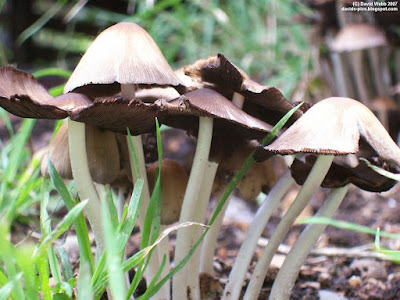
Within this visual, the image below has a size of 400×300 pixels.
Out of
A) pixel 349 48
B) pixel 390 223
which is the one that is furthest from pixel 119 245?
pixel 349 48

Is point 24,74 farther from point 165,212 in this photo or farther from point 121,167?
point 165,212

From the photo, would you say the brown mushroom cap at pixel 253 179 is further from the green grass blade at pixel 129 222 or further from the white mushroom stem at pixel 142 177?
the green grass blade at pixel 129 222

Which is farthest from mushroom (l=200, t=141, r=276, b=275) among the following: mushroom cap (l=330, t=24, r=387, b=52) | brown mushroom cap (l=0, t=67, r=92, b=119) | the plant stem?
mushroom cap (l=330, t=24, r=387, b=52)

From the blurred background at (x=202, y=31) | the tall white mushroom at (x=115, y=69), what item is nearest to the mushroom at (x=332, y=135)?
the tall white mushroom at (x=115, y=69)

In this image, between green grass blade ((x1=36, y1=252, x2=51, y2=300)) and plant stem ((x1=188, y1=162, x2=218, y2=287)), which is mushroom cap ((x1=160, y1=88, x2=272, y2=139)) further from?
green grass blade ((x1=36, y1=252, x2=51, y2=300))

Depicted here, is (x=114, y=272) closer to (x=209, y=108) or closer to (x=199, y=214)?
(x=209, y=108)

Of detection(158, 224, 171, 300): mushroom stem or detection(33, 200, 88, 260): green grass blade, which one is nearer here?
detection(33, 200, 88, 260): green grass blade

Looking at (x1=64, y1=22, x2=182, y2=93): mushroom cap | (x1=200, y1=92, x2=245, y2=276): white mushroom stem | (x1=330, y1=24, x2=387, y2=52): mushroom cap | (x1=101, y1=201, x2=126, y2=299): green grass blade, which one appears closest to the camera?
(x1=101, y1=201, x2=126, y2=299): green grass blade
